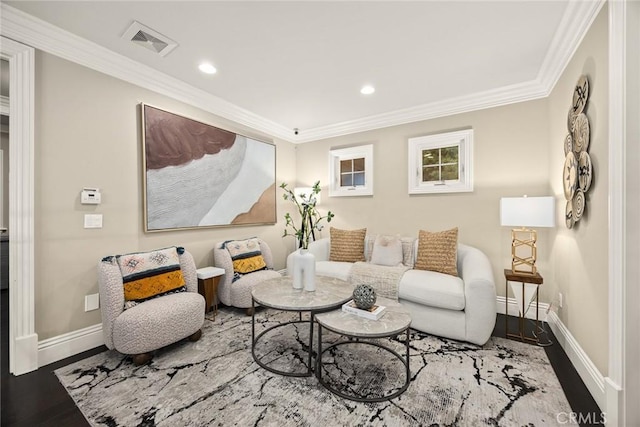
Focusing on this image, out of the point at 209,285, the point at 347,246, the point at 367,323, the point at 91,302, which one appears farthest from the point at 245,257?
the point at 367,323

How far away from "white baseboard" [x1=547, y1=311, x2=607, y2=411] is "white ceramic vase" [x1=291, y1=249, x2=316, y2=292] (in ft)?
6.32

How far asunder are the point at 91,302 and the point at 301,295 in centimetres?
187

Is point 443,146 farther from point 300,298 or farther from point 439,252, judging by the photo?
point 300,298

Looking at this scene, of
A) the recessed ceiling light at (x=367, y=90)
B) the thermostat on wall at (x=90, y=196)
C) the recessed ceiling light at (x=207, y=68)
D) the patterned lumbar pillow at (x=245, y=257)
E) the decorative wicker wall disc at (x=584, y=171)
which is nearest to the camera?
the decorative wicker wall disc at (x=584, y=171)

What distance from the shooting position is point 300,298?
220 centimetres

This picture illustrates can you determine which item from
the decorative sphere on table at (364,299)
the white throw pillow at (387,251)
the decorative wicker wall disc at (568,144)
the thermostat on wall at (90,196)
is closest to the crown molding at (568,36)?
the decorative wicker wall disc at (568,144)

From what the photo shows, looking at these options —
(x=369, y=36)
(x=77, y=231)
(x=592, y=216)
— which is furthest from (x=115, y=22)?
(x=592, y=216)

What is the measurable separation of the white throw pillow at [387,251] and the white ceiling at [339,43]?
1.78m

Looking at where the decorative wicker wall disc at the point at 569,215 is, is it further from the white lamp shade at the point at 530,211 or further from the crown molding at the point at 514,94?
the crown molding at the point at 514,94

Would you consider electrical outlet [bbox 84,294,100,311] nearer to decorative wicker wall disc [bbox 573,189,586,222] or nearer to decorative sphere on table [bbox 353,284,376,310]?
decorative sphere on table [bbox 353,284,376,310]

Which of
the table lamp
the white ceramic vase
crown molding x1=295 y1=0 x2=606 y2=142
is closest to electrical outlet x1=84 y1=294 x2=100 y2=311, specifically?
the white ceramic vase

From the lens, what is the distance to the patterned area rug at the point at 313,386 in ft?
5.24

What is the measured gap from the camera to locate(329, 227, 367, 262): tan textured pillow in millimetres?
3752

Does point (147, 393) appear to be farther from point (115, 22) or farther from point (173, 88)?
point (173, 88)
